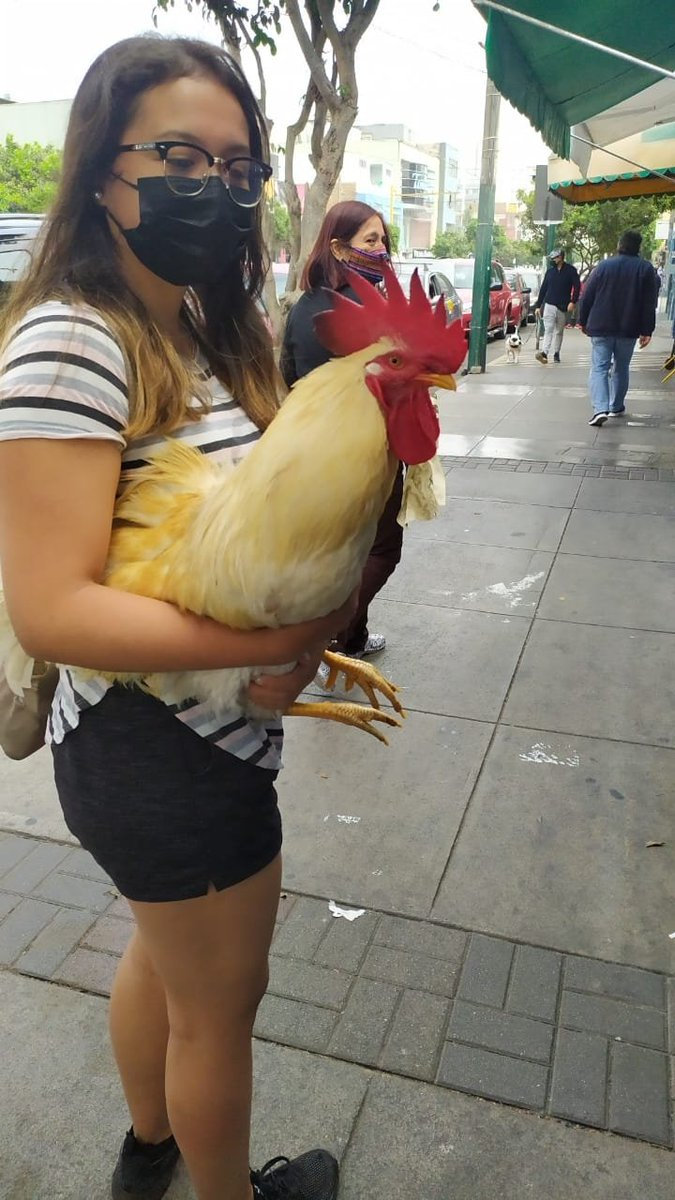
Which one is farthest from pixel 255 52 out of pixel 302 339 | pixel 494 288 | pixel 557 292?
pixel 494 288

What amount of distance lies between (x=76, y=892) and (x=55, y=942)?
214 mm

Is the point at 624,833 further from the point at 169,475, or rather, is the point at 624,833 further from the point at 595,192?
the point at 595,192

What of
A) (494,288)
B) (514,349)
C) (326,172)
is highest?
(326,172)

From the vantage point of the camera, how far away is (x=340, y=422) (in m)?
1.13

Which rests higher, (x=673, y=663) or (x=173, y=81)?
(x=173, y=81)

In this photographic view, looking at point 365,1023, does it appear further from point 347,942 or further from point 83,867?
point 83,867

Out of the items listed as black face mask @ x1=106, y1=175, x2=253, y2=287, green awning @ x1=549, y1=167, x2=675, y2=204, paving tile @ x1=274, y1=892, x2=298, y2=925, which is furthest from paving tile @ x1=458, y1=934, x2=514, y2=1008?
green awning @ x1=549, y1=167, x2=675, y2=204

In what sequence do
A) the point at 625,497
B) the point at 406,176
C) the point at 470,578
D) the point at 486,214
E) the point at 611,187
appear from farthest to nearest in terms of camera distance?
the point at 406,176 < the point at 486,214 < the point at 611,187 < the point at 625,497 < the point at 470,578

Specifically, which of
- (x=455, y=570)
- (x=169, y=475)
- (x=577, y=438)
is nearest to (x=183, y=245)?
(x=169, y=475)

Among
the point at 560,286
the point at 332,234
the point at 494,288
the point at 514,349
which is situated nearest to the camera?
the point at 332,234

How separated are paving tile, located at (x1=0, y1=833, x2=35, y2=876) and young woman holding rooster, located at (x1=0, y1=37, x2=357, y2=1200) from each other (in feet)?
5.36

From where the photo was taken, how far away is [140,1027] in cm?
165

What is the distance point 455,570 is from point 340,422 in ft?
14.5

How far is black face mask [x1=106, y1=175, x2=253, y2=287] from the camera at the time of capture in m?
1.30
